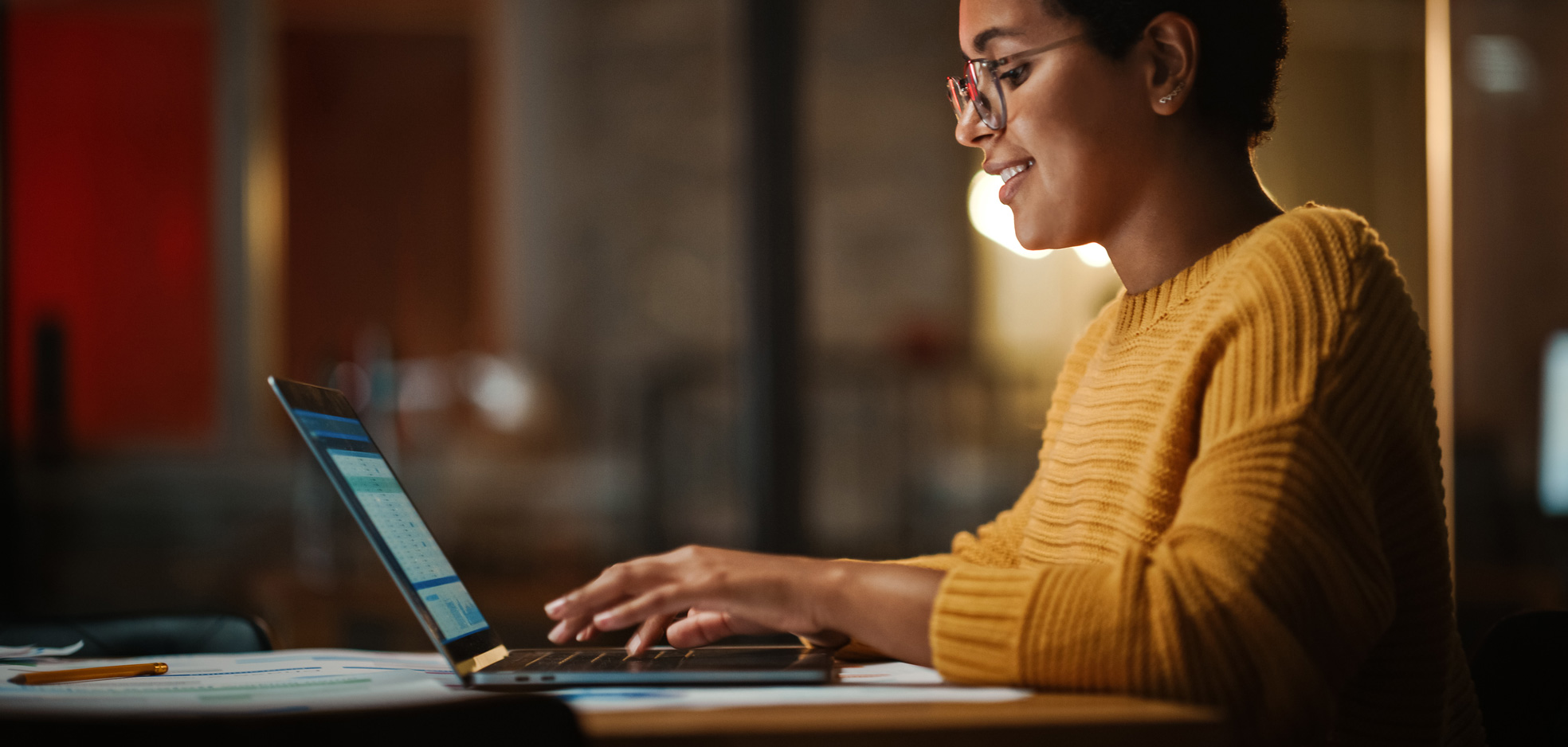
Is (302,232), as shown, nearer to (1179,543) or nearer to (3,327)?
(3,327)

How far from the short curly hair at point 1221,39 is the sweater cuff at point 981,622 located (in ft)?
1.49

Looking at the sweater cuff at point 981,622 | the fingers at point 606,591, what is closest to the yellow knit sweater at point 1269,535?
the sweater cuff at point 981,622

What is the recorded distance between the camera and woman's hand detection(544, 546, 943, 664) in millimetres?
778

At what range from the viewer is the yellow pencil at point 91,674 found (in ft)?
2.78

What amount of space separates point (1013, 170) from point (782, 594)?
1.51 ft

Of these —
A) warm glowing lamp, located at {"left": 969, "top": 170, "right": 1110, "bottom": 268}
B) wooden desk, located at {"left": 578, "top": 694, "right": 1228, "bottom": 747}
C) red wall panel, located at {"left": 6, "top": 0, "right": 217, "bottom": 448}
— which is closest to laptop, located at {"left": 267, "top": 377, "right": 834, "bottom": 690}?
wooden desk, located at {"left": 578, "top": 694, "right": 1228, "bottom": 747}

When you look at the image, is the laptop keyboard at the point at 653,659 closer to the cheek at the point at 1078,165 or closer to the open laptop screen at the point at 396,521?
the open laptop screen at the point at 396,521

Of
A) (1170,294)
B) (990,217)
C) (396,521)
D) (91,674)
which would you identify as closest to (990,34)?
(1170,294)

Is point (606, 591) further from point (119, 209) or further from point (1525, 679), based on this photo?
point (119, 209)

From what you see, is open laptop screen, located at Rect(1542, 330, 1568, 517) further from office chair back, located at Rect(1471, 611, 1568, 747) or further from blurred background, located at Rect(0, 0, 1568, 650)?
office chair back, located at Rect(1471, 611, 1568, 747)

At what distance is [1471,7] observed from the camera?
3955 mm

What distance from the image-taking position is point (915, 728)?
62cm

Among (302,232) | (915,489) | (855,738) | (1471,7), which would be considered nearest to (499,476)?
(302,232)

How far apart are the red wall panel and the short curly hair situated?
175 inches
